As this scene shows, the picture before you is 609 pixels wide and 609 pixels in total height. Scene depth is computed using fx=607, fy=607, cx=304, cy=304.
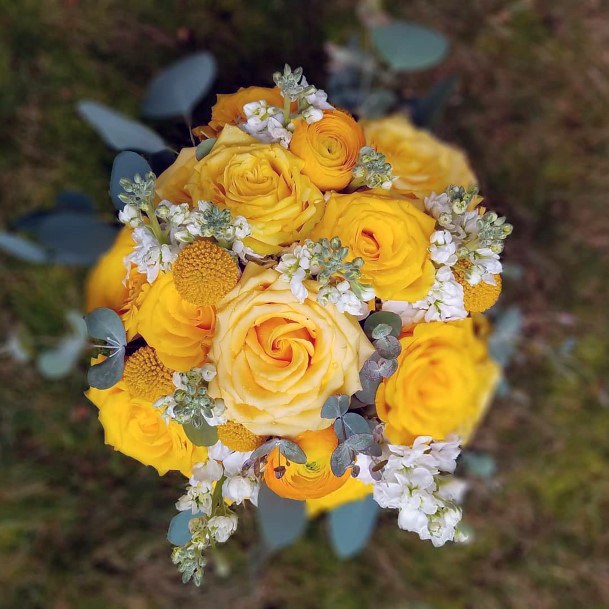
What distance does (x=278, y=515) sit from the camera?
1056mm

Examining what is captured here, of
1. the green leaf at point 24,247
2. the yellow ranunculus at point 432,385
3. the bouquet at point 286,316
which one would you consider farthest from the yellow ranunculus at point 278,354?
the green leaf at point 24,247

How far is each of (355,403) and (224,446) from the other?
185mm

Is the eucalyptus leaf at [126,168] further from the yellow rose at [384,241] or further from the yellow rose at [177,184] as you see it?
the yellow rose at [384,241]

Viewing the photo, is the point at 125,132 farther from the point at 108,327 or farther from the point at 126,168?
the point at 108,327

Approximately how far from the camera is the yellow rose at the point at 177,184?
2.58ft

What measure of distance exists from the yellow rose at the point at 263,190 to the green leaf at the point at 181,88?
38 cm

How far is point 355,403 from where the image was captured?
82 centimetres

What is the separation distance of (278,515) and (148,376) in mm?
418

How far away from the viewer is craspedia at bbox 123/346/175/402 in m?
0.78

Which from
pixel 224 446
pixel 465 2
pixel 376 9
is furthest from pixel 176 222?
pixel 465 2

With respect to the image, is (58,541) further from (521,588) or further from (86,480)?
(521,588)

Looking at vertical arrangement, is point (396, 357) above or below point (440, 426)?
above

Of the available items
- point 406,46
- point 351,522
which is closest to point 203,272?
point 351,522

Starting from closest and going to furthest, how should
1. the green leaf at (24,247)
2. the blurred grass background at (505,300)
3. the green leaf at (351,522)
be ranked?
the green leaf at (351,522)
the green leaf at (24,247)
the blurred grass background at (505,300)
